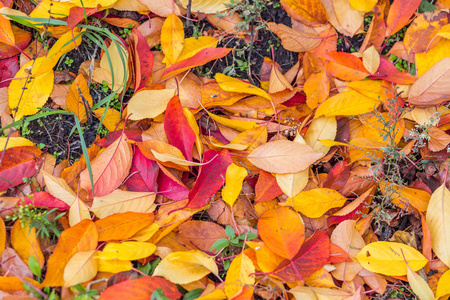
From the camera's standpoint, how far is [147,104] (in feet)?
3.67

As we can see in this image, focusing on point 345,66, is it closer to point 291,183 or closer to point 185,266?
point 291,183

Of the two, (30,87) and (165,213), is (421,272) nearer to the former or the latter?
(165,213)

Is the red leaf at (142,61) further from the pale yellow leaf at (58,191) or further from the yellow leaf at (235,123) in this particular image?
the pale yellow leaf at (58,191)

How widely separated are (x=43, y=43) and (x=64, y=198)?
0.54 metres

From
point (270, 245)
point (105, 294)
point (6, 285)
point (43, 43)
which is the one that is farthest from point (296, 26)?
point (6, 285)

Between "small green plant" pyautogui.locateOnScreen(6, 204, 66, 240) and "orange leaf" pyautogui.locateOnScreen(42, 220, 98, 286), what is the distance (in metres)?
0.06

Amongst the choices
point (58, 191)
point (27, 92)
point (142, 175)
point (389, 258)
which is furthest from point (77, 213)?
point (389, 258)

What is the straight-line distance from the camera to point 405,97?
118 centimetres

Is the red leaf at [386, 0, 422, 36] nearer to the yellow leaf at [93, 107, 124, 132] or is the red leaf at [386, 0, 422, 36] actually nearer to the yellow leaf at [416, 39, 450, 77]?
the yellow leaf at [416, 39, 450, 77]

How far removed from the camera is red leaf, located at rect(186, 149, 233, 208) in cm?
106

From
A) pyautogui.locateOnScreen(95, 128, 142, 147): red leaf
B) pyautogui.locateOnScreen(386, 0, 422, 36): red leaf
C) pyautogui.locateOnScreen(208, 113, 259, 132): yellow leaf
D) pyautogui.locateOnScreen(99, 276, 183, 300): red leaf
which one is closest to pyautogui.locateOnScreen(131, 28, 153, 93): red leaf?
pyautogui.locateOnScreen(95, 128, 142, 147): red leaf

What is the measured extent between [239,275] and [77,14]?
93 centimetres

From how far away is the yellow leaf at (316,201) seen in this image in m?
1.08

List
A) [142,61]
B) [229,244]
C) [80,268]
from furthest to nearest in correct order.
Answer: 1. [142,61]
2. [229,244]
3. [80,268]
